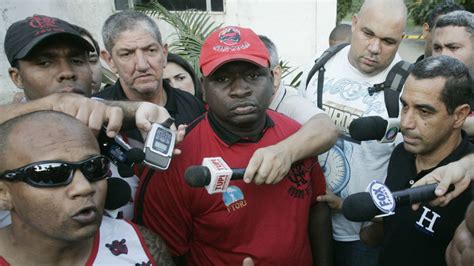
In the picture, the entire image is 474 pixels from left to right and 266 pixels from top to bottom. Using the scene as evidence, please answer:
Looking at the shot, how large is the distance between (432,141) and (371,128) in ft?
1.19

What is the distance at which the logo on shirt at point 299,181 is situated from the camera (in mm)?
2297

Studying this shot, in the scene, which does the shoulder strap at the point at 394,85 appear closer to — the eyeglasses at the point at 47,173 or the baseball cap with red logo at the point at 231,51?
the baseball cap with red logo at the point at 231,51

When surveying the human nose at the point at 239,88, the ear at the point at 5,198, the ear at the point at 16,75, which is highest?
the ear at the point at 16,75

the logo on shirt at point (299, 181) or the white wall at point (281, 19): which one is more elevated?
the logo on shirt at point (299, 181)

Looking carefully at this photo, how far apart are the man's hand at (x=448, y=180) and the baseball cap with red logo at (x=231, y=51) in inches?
38.7

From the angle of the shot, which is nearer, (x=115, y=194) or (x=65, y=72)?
(x=115, y=194)

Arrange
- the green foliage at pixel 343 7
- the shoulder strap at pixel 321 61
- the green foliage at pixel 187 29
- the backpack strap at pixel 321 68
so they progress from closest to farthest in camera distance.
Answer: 1. the backpack strap at pixel 321 68
2. the shoulder strap at pixel 321 61
3. the green foliage at pixel 187 29
4. the green foliage at pixel 343 7

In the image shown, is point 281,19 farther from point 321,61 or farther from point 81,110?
point 81,110

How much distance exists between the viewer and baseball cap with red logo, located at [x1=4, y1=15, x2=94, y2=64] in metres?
2.18

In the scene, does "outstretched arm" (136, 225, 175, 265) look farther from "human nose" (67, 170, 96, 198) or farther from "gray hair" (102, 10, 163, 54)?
"gray hair" (102, 10, 163, 54)

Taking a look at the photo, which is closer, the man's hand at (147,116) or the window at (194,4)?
the man's hand at (147,116)

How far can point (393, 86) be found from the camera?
2.86 m

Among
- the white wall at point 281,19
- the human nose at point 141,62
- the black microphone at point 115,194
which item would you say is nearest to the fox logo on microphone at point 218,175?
the black microphone at point 115,194

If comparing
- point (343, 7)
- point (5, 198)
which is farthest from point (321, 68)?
point (343, 7)
